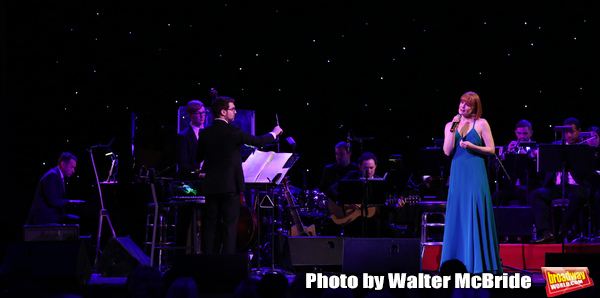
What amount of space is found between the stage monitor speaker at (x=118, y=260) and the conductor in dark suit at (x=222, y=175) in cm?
89

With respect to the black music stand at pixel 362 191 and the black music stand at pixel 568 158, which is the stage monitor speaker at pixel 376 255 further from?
the black music stand at pixel 568 158

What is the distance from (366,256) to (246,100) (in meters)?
5.39

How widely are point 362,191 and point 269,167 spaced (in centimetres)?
97

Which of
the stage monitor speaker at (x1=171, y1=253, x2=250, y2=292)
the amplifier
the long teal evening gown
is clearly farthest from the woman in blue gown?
the amplifier

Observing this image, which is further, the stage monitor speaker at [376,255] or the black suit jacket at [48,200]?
the black suit jacket at [48,200]

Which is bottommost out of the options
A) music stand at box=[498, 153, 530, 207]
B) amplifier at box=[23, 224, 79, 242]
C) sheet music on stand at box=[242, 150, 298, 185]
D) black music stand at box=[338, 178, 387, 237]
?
amplifier at box=[23, 224, 79, 242]

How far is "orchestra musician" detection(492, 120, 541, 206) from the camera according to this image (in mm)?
8062

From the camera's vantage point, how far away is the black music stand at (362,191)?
22.6 ft

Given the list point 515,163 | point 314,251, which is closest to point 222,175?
point 314,251

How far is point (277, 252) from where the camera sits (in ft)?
26.5

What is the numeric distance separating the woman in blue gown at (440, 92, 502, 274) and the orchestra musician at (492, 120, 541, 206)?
2.22 meters

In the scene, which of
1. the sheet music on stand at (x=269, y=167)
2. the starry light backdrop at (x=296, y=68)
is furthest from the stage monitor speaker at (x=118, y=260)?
the starry light backdrop at (x=296, y=68)

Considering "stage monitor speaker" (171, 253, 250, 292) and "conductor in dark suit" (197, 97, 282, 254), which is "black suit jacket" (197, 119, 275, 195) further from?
"stage monitor speaker" (171, 253, 250, 292)

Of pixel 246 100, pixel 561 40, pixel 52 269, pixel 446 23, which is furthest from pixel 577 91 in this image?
pixel 52 269
